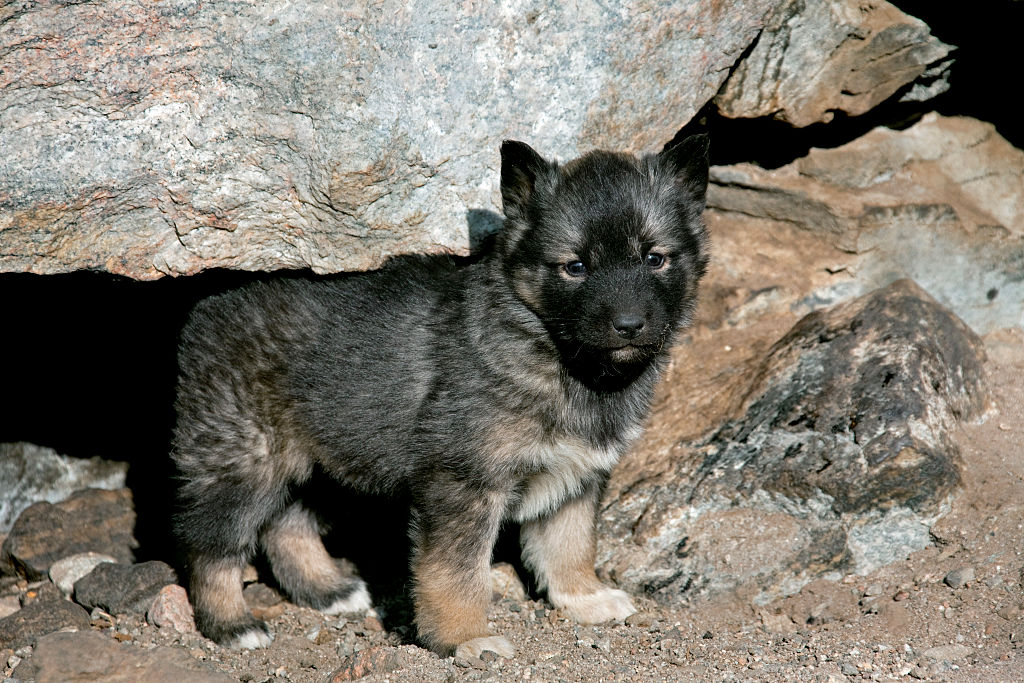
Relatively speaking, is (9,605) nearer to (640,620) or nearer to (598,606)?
(598,606)

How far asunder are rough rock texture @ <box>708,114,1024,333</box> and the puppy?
1.59m

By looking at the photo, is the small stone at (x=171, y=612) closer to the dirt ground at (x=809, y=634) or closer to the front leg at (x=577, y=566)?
the dirt ground at (x=809, y=634)

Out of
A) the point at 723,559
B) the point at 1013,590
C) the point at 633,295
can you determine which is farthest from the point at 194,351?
the point at 1013,590

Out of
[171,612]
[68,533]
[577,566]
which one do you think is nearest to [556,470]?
[577,566]

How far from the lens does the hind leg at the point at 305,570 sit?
5.34 metres

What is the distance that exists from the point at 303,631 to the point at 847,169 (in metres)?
4.32

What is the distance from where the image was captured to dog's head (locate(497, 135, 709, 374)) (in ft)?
13.1

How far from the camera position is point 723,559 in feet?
15.4

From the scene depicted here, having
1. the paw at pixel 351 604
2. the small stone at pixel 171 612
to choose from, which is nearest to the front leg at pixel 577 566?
the paw at pixel 351 604

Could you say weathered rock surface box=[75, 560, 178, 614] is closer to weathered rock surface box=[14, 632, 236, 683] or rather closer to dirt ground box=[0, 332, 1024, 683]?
dirt ground box=[0, 332, 1024, 683]

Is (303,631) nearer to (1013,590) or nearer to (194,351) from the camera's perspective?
(194,351)

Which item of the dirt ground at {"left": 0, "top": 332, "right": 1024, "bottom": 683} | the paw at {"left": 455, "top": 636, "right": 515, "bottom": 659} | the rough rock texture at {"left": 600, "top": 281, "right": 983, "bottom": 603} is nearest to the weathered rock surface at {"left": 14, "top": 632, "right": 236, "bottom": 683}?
the dirt ground at {"left": 0, "top": 332, "right": 1024, "bottom": 683}

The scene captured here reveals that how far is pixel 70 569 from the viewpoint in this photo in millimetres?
5359

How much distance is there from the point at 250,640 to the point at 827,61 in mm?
4562
